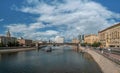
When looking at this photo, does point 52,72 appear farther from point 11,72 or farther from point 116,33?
point 116,33

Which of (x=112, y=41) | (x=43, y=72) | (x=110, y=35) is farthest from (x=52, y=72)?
(x=110, y=35)

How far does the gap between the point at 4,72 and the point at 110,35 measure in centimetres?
10791

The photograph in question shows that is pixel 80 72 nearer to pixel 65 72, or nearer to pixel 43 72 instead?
pixel 65 72

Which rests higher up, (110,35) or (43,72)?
(110,35)

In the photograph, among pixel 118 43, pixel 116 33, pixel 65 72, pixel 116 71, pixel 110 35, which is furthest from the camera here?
pixel 110 35

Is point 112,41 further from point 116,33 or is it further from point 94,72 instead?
point 94,72

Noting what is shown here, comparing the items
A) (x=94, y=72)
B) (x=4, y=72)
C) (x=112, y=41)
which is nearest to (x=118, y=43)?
(x=112, y=41)

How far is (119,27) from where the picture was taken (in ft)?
397

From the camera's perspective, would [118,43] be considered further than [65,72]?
Yes

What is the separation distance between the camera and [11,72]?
140 ft

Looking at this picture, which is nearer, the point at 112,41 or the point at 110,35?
the point at 112,41

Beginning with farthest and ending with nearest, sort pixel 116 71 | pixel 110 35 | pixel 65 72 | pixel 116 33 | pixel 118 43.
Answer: pixel 110 35 < pixel 116 33 < pixel 118 43 < pixel 65 72 < pixel 116 71

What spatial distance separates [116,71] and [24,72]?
19.1 m

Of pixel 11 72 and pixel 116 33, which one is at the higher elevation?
pixel 116 33
